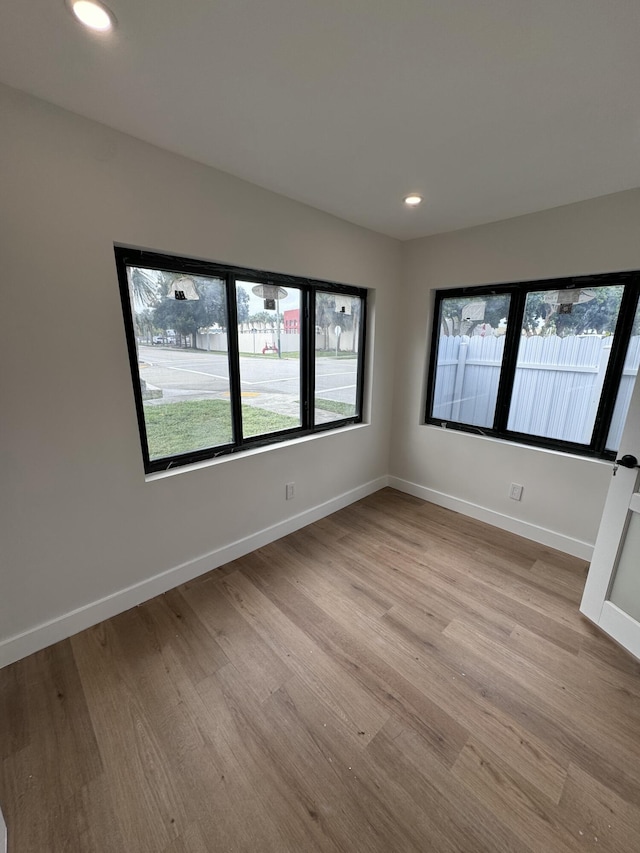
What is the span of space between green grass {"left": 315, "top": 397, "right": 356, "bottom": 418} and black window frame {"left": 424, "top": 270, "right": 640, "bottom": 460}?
74cm

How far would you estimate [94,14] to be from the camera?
964 millimetres

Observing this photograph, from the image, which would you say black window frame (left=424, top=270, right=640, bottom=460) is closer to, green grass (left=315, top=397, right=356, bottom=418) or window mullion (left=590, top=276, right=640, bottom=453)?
window mullion (left=590, top=276, right=640, bottom=453)

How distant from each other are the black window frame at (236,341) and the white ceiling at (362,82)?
1.72 feet

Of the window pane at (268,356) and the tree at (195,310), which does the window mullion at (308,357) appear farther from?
the tree at (195,310)

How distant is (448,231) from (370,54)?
1923 millimetres

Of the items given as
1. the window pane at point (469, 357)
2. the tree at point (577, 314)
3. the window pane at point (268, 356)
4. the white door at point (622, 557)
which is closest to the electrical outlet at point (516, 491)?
the window pane at point (469, 357)

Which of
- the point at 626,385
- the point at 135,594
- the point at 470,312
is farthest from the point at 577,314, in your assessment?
the point at 135,594

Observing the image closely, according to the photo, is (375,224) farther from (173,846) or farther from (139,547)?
(173,846)

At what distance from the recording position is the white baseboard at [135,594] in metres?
1.63

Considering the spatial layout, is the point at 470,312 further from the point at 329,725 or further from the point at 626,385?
the point at 329,725

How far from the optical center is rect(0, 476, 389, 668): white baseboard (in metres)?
1.63

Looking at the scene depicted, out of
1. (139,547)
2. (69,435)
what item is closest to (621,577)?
(139,547)

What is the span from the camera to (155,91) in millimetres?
1276

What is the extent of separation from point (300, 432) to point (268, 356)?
0.67 metres
